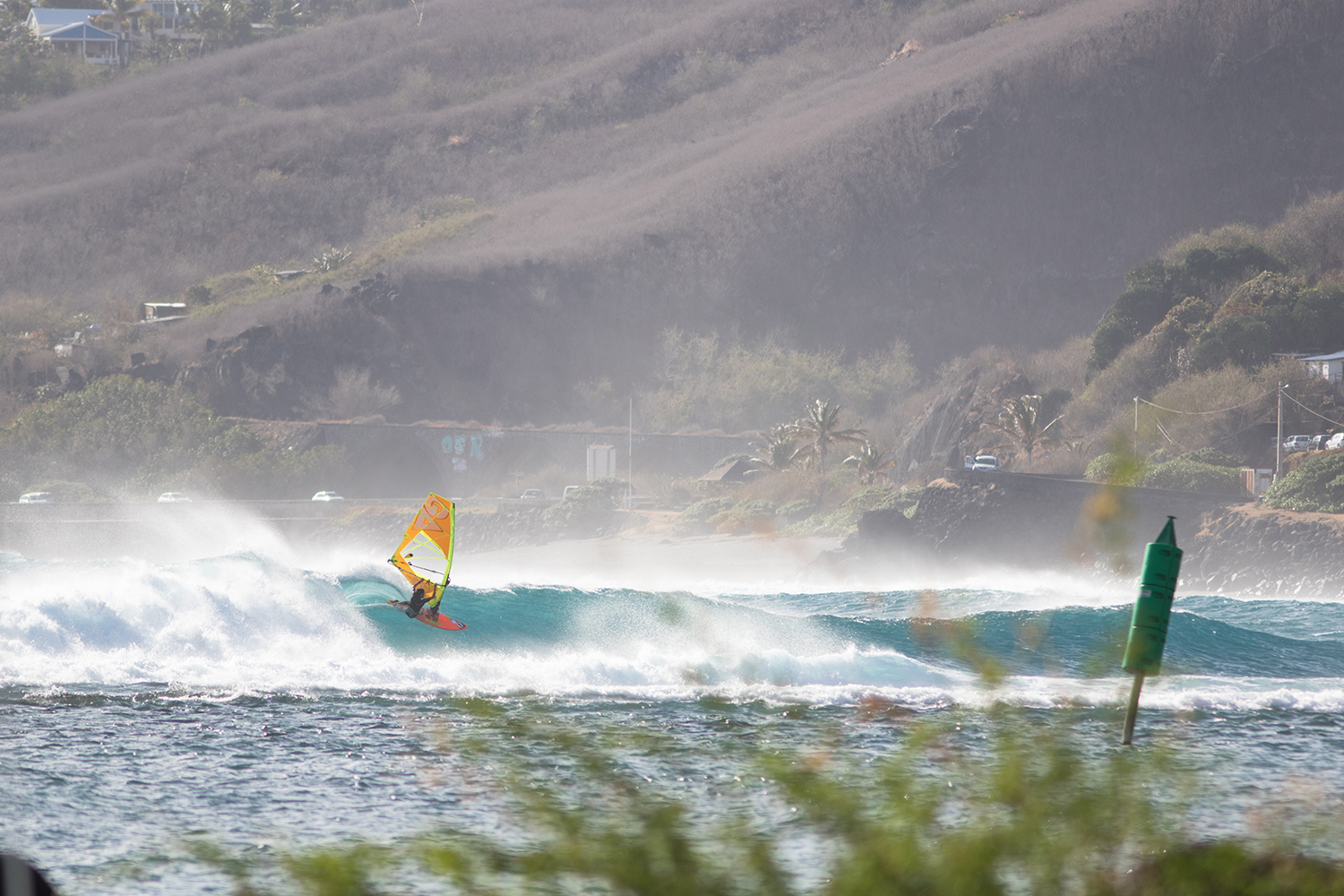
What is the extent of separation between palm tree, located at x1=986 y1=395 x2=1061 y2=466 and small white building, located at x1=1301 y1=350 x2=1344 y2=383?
12832 millimetres

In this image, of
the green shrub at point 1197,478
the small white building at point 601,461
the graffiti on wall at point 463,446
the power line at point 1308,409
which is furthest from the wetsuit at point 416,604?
the graffiti on wall at point 463,446

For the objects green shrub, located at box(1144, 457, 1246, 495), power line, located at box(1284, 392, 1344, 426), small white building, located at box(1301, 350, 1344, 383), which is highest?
small white building, located at box(1301, 350, 1344, 383)

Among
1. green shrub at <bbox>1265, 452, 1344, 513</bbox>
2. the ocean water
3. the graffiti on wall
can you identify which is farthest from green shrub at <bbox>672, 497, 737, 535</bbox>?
green shrub at <bbox>1265, 452, 1344, 513</bbox>

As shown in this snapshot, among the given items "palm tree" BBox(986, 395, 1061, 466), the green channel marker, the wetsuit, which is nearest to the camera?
the green channel marker

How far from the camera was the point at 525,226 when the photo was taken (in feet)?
470

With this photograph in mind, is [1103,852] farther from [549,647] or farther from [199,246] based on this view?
[199,246]

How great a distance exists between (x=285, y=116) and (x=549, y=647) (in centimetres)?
17102

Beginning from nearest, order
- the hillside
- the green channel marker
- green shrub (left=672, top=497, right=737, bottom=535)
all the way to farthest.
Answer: the green channel marker, green shrub (left=672, top=497, right=737, bottom=535), the hillside

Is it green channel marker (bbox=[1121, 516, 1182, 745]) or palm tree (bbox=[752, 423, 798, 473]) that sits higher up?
green channel marker (bbox=[1121, 516, 1182, 745])

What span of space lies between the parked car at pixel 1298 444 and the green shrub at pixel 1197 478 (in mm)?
3013

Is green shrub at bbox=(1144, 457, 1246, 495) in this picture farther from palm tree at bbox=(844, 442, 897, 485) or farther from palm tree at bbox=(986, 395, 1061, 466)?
palm tree at bbox=(844, 442, 897, 485)

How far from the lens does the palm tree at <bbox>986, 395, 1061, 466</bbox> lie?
6781cm

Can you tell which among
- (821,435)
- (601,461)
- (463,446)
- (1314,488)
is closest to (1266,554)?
(1314,488)

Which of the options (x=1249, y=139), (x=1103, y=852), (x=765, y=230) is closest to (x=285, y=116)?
(x=765, y=230)
